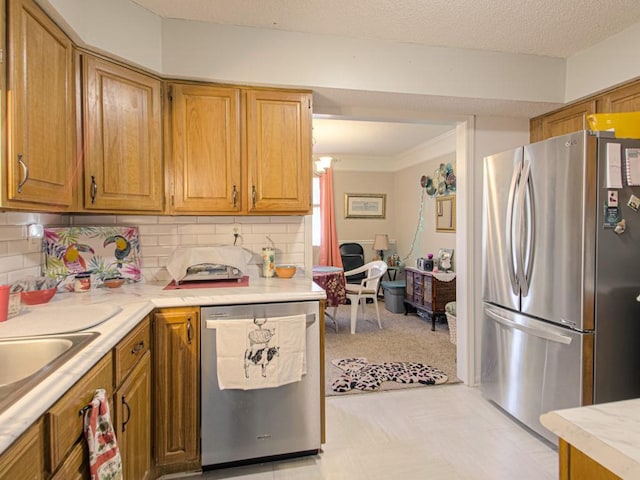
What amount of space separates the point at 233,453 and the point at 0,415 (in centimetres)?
140

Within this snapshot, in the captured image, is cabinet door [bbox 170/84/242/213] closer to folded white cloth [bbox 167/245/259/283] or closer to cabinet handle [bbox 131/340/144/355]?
folded white cloth [bbox 167/245/259/283]

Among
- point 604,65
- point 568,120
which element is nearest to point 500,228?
point 568,120

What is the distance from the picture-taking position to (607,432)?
0.63m

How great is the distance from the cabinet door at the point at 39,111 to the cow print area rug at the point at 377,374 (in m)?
2.25

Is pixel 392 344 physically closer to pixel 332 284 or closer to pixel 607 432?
pixel 332 284

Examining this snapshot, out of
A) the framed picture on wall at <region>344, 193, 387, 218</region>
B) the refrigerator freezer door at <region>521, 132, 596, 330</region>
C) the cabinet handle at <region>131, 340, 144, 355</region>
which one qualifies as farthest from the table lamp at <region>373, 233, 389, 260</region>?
the cabinet handle at <region>131, 340, 144, 355</region>

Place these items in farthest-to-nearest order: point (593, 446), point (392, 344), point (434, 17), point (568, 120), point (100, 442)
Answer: point (392, 344)
point (568, 120)
point (434, 17)
point (100, 442)
point (593, 446)

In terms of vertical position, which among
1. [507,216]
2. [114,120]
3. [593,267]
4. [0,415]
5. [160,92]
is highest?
[160,92]

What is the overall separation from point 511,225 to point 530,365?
818mm

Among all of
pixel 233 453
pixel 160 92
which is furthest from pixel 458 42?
pixel 233 453

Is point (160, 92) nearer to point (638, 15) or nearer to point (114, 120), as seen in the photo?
point (114, 120)

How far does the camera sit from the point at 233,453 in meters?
1.94

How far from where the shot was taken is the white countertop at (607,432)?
57 centimetres

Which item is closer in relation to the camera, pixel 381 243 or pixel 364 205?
pixel 381 243
